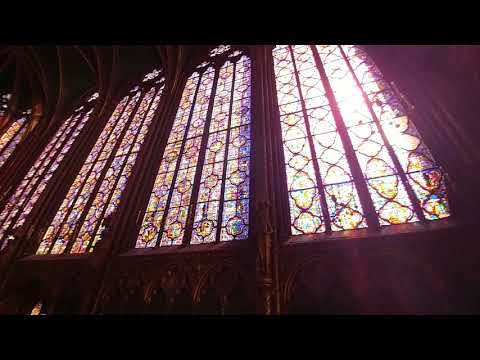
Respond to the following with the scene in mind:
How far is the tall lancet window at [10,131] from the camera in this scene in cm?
899

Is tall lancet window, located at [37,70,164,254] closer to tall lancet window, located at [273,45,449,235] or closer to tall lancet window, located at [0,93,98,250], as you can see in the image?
tall lancet window, located at [0,93,98,250]

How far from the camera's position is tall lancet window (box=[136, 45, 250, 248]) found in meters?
4.00

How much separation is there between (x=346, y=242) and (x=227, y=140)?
2.88 metres

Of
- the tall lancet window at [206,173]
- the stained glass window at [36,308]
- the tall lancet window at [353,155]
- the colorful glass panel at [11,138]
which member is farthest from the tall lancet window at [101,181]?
the colorful glass panel at [11,138]

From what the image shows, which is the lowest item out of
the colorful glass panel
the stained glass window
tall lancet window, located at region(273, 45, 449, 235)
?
the stained glass window

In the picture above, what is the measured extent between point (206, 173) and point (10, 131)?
978 cm

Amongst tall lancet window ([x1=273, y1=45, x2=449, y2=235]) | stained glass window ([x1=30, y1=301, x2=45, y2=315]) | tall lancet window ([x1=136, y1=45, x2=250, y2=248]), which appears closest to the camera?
tall lancet window ([x1=273, y1=45, x2=449, y2=235])

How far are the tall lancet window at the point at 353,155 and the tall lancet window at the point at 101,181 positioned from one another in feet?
11.7

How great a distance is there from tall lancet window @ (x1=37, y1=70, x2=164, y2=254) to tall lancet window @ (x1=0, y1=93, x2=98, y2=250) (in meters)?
1.15

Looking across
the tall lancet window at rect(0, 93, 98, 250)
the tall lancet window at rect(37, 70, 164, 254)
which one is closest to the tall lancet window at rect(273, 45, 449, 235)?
the tall lancet window at rect(37, 70, 164, 254)

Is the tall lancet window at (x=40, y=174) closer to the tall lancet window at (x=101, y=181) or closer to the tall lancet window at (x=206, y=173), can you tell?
the tall lancet window at (x=101, y=181)

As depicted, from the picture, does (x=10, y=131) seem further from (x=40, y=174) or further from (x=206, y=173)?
(x=206, y=173)

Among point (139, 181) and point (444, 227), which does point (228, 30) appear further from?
point (139, 181)

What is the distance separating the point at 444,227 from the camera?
2.68 meters
